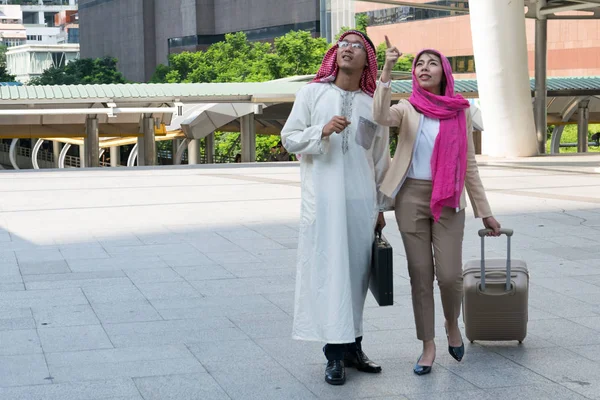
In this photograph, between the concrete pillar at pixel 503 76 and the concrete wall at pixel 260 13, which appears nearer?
the concrete pillar at pixel 503 76

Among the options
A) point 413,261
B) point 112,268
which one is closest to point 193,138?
point 112,268

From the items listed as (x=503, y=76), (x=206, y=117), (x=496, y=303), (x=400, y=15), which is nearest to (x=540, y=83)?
(x=503, y=76)

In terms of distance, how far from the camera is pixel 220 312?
6855mm

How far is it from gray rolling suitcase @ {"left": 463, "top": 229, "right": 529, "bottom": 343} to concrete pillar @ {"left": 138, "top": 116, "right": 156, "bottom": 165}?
1078 inches

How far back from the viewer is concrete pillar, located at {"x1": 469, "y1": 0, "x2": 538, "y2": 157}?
2378cm

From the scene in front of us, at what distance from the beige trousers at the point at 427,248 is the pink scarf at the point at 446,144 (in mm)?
87

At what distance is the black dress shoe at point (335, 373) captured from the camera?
503cm

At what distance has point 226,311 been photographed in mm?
6883

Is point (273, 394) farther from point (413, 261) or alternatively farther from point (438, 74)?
point (438, 74)

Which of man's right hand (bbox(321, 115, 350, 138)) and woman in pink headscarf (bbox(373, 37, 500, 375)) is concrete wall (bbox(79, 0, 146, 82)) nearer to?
woman in pink headscarf (bbox(373, 37, 500, 375))

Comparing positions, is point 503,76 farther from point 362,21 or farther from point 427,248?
point 362,21

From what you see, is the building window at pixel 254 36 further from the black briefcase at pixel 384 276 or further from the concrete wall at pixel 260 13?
the black briefcase at pixel 384 276

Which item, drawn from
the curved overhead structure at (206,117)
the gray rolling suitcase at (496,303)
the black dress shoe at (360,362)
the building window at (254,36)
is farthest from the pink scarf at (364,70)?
the building window at (254,36)

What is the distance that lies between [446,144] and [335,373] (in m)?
1.25
